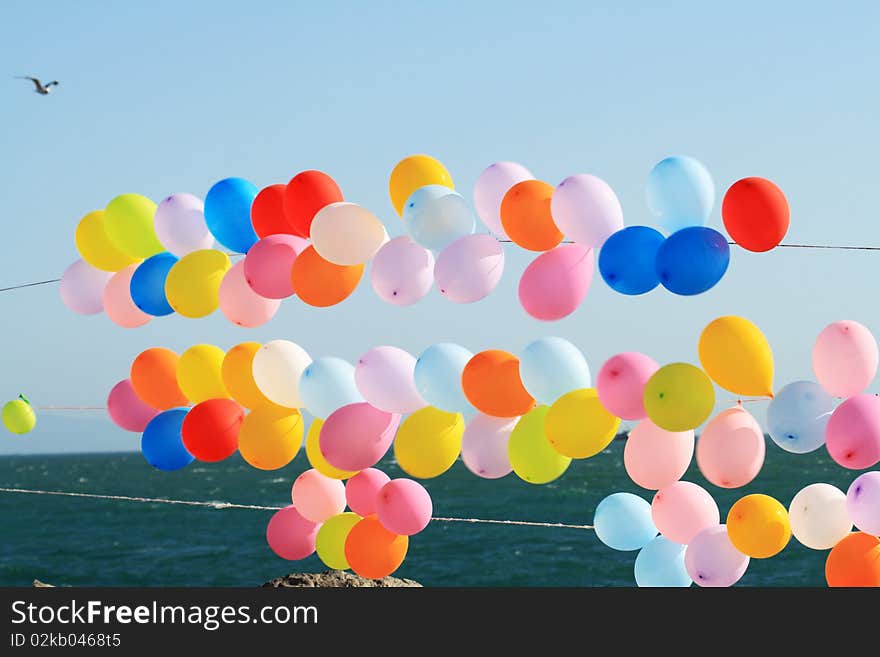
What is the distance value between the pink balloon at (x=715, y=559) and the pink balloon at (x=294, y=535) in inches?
70.7

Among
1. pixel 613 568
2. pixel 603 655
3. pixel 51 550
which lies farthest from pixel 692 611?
pixel 51 550

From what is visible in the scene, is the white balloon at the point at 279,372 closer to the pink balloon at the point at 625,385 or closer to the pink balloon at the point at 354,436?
the pink balloon at the point at 354,436

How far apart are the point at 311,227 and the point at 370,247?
10.2 inches

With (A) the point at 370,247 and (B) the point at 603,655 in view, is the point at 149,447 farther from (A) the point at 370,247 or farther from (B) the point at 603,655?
(B) the point at 603,655

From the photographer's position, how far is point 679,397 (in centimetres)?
456

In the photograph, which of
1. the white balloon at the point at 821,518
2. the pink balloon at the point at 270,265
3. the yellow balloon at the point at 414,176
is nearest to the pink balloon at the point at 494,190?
the yellow balloon at the point at 414,176

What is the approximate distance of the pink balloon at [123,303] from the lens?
5.98 meters

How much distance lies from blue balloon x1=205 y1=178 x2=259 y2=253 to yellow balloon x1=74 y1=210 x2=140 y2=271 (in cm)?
63

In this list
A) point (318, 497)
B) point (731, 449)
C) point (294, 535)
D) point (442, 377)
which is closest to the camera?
point (731, 449)

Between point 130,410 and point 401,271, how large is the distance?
1.74 metres

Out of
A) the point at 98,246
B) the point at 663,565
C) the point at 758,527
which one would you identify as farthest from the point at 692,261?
the point at 98,246

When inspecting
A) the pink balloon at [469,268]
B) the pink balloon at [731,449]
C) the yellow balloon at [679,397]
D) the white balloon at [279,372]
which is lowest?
the pink balloon at [731,449]

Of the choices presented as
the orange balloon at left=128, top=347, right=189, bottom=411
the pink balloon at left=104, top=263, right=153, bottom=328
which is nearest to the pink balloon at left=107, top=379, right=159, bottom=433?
the orange balloon at left=128, top=347, right=189, bottom=411

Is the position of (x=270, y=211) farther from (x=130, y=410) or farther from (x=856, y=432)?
(x=856, y=432)
